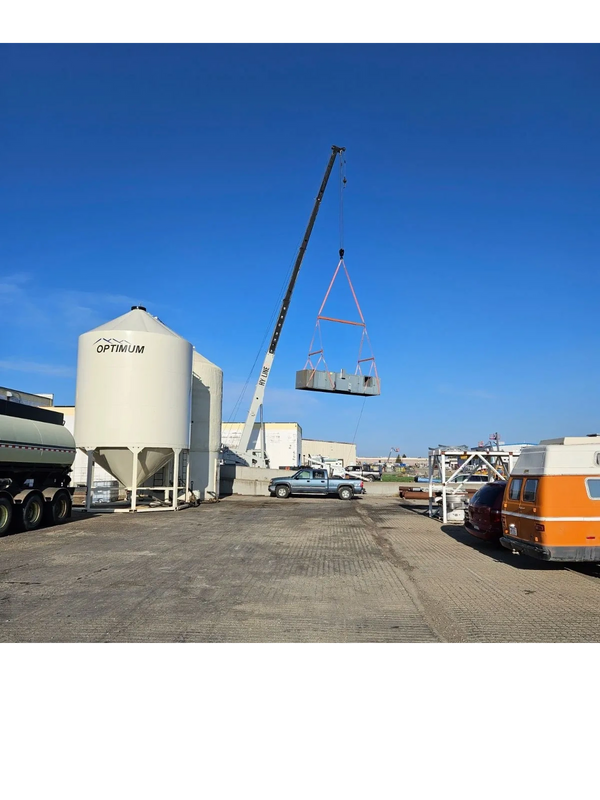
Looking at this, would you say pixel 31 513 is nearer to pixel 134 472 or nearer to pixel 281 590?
pixel 134 472

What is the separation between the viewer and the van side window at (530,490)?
34.8ft

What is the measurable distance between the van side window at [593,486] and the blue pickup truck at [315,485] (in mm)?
22539

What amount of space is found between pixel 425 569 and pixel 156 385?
1399 centimetres

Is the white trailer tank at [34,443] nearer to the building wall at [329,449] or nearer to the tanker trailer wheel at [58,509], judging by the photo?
the tanker trailer wheel at [58,509]

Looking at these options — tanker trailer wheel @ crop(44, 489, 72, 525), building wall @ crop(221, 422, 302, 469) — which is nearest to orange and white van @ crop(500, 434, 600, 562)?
tanker trailer wheel @ crop(44, 489, 72, 525)

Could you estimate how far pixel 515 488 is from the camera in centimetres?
1145

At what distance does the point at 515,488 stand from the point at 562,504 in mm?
1362

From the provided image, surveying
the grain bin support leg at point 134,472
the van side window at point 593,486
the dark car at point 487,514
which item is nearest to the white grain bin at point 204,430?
the grain bin support leg at point 134,472

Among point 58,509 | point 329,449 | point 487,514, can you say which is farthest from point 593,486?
point 329,449

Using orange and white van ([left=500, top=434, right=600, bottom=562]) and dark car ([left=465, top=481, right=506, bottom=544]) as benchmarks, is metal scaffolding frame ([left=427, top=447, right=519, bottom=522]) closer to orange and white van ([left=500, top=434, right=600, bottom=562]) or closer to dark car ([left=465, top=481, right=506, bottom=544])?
dark car ([left=465, top=481, right=506, bottom=544])

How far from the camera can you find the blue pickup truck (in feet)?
107
